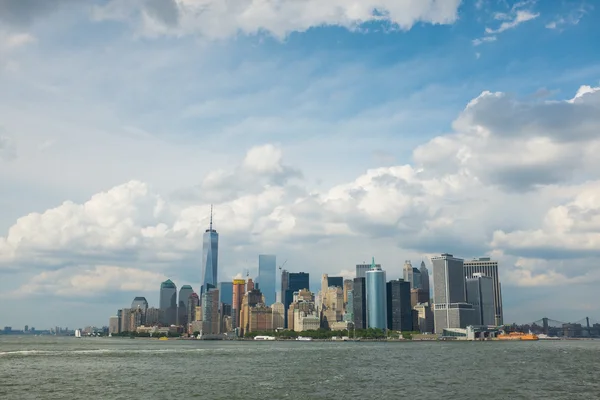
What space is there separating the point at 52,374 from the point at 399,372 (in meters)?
66.4

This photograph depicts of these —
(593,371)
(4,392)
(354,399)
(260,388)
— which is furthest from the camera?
(593,371)

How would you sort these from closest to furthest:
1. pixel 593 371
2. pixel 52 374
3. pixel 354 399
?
pixel 354 399 → pixel 52 374 → pixel 593 371

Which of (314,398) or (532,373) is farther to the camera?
(532,373)

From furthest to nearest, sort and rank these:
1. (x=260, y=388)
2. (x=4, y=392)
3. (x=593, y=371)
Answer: (x=593, y=371) < (x=260, y=388) < (x=4, y=392)

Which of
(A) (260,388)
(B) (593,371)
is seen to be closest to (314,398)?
(A) (260,388)

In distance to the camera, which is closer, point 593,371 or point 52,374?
point 52,374

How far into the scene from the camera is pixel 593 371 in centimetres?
11838

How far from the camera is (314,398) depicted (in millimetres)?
77750

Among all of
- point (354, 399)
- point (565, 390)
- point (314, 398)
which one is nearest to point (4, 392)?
point (314, 398)

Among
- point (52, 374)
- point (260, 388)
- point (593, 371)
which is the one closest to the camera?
point (260, 388)

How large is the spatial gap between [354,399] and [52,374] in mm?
63194

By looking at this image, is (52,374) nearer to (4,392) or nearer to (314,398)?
(4,392)

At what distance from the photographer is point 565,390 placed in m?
85.9

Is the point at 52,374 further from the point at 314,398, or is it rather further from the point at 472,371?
the point at 472,371
